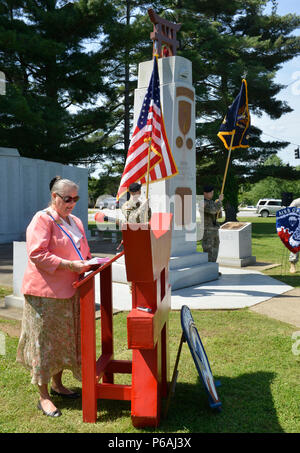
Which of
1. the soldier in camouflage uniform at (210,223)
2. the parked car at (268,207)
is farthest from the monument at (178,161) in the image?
the parked car at (268,207)

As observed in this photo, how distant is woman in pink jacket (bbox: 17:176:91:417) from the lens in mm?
3004

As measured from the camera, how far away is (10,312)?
575cm

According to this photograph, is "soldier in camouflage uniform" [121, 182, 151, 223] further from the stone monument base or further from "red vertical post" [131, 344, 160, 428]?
"red vertical post" [131, 344, 160, 428]

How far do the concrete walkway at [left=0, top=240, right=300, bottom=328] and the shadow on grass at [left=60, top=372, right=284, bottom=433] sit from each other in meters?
2.07

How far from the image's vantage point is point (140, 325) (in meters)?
2.71

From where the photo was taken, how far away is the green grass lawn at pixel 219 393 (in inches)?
116

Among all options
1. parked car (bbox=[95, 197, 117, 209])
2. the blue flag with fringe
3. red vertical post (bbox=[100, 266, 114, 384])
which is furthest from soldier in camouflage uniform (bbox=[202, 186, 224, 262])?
red vertical post (bbox=[100, 266, 114, 384])

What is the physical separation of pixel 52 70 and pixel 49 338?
17.6 meters

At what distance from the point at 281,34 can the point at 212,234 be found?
22.4 meters

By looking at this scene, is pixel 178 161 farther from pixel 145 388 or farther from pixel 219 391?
pixel 145 388

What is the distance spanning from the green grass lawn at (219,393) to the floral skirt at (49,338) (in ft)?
1.12

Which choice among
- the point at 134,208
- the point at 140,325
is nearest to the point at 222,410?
the point at 140,325

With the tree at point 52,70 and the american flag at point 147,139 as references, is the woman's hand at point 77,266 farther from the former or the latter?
the tree at point 52,70
